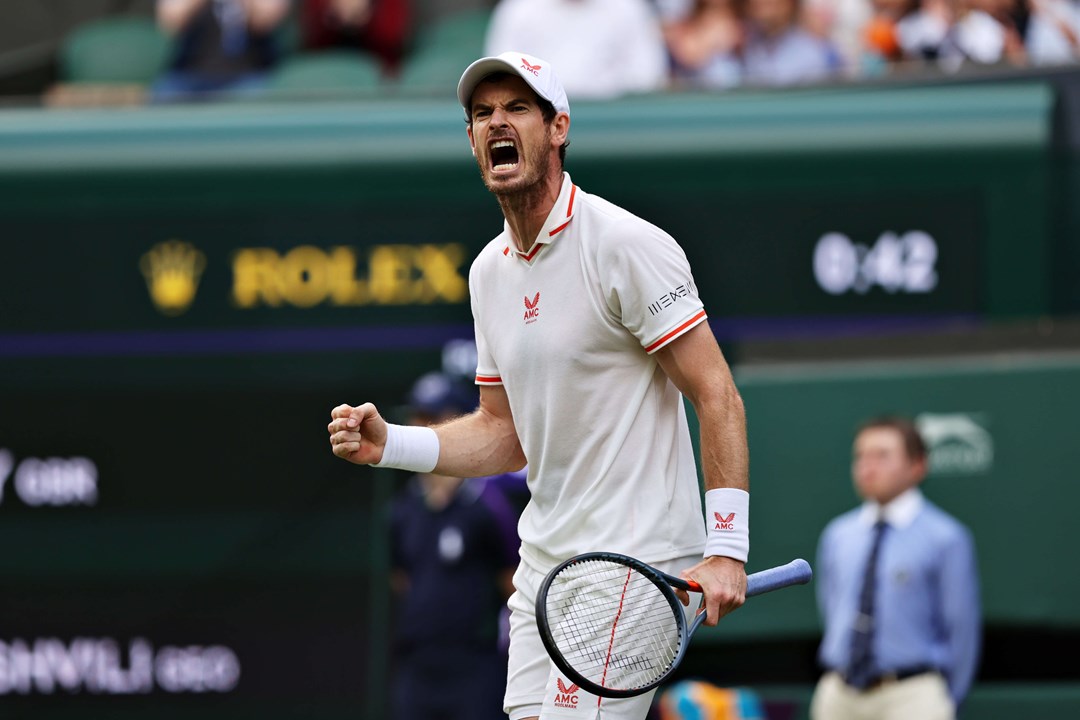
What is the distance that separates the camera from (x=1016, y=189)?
8625 mm

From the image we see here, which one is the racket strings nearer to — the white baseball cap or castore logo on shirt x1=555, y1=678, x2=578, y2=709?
castore logo on shirt x1=555, y1=678, x2=578, y2=709

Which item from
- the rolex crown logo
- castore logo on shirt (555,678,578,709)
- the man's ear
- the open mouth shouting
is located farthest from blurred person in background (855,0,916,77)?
castore logo on shirt (555,678,578,709)

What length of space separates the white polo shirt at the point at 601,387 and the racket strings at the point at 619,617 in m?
Answer: 0.10

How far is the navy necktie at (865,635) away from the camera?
8023 mm

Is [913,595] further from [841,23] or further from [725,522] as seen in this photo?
[725,522]

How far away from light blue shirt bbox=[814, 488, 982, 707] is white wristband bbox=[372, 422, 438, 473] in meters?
3.93

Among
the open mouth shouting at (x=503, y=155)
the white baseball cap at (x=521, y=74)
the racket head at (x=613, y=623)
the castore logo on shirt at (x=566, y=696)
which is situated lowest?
the castore logo on shirt at (x=566, y=696)

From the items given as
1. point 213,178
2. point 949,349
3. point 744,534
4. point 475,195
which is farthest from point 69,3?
point 744,534

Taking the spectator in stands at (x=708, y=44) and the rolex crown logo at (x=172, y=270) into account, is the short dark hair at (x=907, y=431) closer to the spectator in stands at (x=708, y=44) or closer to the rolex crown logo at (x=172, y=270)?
the spectator in stands at (x=708, y=44)

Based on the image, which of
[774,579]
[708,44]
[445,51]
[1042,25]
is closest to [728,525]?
[774,579]

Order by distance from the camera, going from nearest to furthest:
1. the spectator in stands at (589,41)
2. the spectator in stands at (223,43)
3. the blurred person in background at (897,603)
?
the blurred person in background at (897,603) < the spectator in stands at (589,41) < the spectator in stands at (223,43)

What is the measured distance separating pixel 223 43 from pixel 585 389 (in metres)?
6.77

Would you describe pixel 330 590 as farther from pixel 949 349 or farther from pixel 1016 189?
pixel 1016 189

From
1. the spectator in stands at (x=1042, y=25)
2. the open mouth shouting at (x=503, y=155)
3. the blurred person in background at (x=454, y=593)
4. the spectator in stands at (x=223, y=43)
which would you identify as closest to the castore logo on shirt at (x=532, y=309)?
the open mouth shouting at (x=503, y=155)
